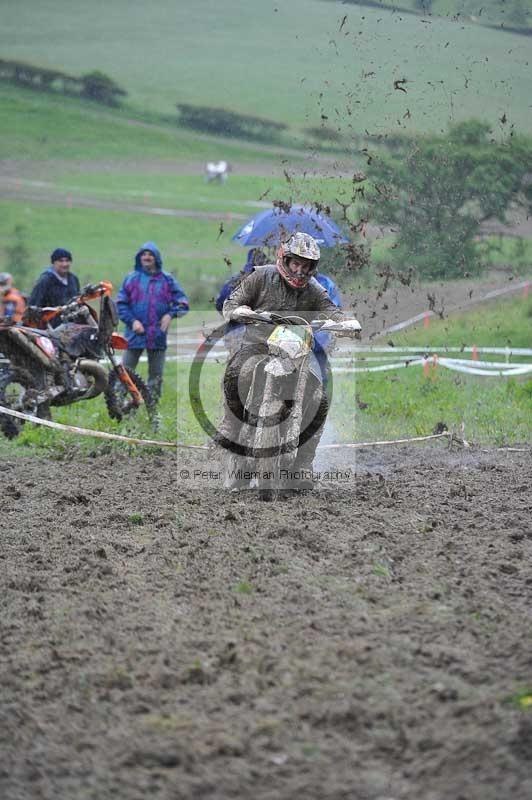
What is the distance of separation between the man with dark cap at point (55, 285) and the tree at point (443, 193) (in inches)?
156

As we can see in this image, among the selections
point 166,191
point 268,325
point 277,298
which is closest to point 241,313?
point 268,325

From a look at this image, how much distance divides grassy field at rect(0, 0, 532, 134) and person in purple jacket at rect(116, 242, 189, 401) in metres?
3.23

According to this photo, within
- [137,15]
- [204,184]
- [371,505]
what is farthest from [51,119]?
[371,505]

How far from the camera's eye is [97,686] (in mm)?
5277

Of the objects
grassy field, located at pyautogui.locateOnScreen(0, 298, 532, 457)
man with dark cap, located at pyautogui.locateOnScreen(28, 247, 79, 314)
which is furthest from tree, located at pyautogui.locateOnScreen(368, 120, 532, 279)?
man with dark cap, located at pyautogui.locateOnScreen(28, 247, 79, 314)

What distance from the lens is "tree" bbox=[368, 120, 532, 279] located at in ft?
51.4

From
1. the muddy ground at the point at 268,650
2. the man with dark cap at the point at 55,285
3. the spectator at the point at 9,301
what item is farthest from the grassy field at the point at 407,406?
the muddy ground at the point at 268,650

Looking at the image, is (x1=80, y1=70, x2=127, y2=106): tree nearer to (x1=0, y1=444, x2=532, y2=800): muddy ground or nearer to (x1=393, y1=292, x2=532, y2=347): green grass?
(x1=393, y1=292, x2=532, y2=347): green grass

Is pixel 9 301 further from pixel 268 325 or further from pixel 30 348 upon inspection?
pixel 268 325

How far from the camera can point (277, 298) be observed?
9.96m

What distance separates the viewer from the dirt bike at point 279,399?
31.2ft

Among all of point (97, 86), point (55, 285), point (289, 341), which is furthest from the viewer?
point (97, 86)

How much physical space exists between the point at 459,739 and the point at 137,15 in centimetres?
4053

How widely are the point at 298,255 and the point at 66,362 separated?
4919 mm
